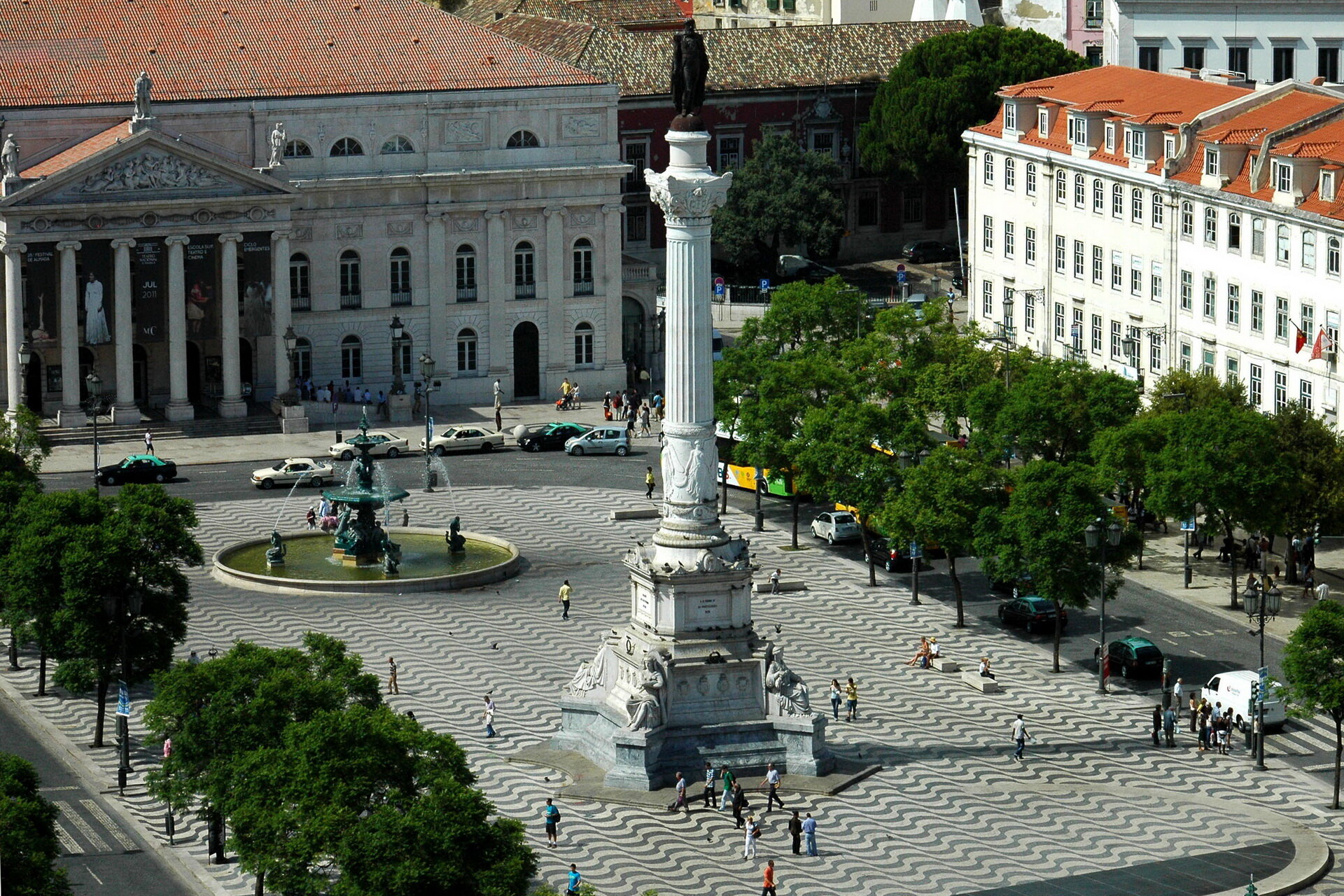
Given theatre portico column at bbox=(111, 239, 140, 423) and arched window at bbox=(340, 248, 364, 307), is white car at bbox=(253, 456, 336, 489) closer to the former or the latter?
theatre portico column at bbox=(111, 239, 140, 423)

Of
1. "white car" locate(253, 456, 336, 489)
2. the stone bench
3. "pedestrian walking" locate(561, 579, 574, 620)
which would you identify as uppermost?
"white car" locate(253, 456, 336, 489)

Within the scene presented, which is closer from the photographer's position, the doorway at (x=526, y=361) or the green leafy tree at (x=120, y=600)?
the green leafy tree at (x=120, y=600)

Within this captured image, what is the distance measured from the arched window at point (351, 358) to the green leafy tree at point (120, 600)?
56.5 m

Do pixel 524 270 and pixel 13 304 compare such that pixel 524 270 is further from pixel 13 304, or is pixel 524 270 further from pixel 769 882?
pixel 769 882

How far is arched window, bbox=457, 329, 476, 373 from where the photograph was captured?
506ft

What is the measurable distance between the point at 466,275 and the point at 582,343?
23.9ft

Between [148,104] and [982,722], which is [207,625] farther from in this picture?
[148,104]

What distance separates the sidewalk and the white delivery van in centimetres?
5232

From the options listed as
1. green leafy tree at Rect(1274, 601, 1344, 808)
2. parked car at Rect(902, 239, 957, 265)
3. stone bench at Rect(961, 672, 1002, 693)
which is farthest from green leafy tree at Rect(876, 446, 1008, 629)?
parked car at Rect(902, 239, 957, 265)

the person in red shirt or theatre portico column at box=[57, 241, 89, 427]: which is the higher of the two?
theatre portico column at box=[57, 241, 89, 427]

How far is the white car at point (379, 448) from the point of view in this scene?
138500 mm

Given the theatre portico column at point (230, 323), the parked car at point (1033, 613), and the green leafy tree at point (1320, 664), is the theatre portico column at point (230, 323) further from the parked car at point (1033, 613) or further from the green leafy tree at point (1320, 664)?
the green leafy tree at point (1320, 664)

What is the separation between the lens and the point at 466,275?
505 feet

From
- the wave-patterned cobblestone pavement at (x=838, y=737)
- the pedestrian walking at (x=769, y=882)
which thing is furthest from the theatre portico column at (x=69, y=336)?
the pedestrian walking at (x=769, y=882)
